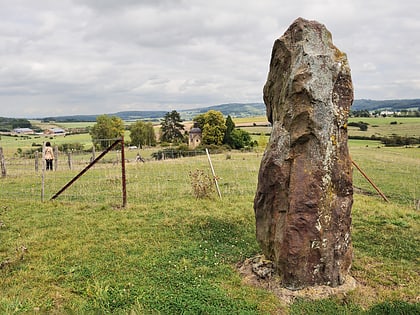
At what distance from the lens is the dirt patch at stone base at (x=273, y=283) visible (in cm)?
617

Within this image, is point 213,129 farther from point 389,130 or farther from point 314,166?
point 314,166

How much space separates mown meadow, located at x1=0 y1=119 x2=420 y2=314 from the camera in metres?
5.86

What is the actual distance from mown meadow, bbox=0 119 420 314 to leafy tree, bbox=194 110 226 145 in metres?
51.5

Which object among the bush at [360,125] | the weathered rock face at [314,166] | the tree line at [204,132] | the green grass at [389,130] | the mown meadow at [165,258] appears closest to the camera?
the mown meadow at [165,258]

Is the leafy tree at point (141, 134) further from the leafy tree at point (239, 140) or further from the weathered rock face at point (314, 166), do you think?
the weathered rock face at point (314, 166)

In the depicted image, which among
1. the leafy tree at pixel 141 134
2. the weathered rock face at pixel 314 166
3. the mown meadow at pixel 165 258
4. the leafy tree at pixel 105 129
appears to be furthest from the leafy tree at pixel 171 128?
the weathered rock face at pixel 314 166

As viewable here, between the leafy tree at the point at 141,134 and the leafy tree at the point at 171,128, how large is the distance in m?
6.47

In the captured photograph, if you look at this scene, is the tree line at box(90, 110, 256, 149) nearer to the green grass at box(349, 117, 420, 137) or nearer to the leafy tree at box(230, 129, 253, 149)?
the leafy tree at box(230, 129, 253, 149)

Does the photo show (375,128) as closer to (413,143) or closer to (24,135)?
(413,143)

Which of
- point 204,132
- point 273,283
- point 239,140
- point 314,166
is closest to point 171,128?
point 204,132

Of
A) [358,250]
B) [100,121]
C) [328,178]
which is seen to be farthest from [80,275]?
[100,121]

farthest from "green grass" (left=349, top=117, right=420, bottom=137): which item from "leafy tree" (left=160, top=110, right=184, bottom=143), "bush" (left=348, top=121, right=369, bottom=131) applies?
"leafy tree" (left=160, top=110, right=184, bottom=143)

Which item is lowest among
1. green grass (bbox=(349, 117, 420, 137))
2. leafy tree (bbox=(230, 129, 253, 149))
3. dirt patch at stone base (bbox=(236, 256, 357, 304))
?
dirt patch at stone base (bbox=(236, 256, 357, 304))

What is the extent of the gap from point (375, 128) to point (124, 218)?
71.2 meters
